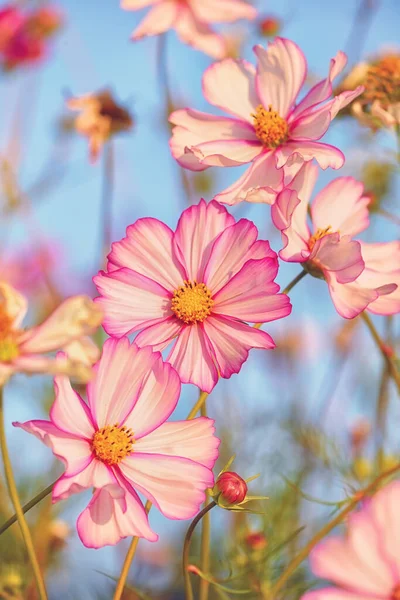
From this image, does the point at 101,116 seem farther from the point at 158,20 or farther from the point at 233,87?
the point at 233,87

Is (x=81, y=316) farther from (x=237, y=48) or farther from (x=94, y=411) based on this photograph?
(x=237, y=48)

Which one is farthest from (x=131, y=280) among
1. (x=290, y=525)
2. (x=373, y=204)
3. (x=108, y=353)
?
(x=290, y=525)

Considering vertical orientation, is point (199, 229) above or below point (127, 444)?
above

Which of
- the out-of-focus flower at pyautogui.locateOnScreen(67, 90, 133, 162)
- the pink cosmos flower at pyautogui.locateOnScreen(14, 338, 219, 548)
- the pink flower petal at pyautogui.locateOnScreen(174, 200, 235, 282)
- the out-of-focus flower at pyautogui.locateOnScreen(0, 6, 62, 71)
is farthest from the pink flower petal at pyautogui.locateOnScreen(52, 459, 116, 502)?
the out-of-focus flower at pyautogui.locateOnScreen(0, 6, 62, 71)

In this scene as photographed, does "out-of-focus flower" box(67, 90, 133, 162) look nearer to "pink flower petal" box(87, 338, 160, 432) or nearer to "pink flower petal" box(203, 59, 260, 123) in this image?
"pink flower petal" box(203, 59, 260, 123)

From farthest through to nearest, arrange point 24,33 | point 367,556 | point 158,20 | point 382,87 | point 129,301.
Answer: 1. point 24,33
2. point 158,20
3. point 382,87
4. point 129,301
5. point 367,556

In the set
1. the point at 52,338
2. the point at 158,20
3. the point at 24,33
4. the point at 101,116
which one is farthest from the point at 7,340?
the point at 24,33
